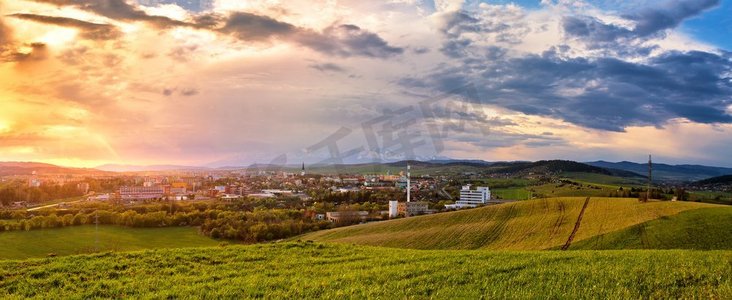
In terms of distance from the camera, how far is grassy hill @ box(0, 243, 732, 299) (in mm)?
11203

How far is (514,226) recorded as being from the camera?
61.4 metres

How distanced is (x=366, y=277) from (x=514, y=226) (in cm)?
5244

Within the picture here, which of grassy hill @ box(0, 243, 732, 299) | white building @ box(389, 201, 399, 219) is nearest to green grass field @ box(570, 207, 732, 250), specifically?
grassy hill @ box(0, 243, 732, 299)

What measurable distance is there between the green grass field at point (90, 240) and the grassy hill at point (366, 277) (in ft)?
151

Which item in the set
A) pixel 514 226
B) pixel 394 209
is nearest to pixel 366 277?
pixel 514 226

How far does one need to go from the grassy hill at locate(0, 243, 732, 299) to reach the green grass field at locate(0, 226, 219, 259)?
4593 centimetres

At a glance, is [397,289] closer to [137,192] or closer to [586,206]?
[586,206]

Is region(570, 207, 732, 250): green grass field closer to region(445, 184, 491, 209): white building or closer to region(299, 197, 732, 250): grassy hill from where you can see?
region(299, 197, 732, 250): grassy hill

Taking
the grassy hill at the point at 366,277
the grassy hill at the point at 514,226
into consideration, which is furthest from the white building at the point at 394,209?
the grassy hill at the point at 366,277

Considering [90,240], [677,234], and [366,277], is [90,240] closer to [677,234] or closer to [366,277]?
[366,277]

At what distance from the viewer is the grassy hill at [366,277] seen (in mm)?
11203

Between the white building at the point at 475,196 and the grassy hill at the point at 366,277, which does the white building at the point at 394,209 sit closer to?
the white building at the point at 475,196

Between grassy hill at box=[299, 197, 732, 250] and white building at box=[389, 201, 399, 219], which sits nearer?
grassy hill at box=[299, 197, 732, 250]

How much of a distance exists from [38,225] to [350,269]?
251 ft
